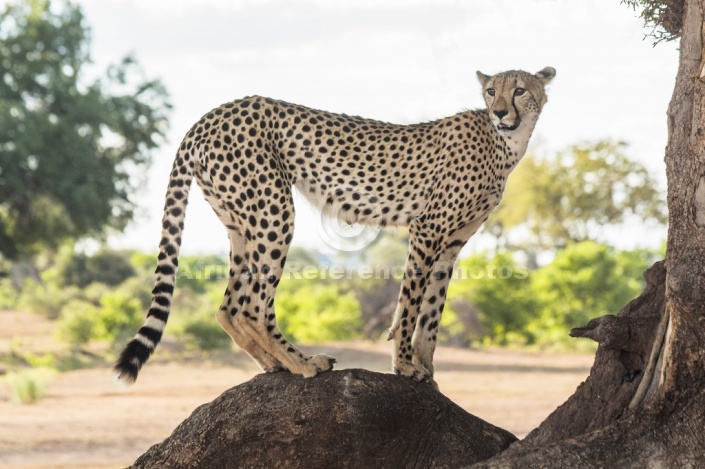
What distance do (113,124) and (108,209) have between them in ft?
6.85

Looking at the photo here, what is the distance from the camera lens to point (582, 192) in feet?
105

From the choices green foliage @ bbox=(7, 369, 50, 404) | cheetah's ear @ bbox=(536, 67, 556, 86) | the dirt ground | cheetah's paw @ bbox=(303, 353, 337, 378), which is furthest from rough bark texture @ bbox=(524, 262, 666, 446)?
green foliage @ bbox=(7, 369, 50, 404)

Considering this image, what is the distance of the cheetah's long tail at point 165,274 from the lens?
4.61m

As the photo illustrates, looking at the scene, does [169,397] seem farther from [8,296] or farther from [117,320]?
A: [8,296]

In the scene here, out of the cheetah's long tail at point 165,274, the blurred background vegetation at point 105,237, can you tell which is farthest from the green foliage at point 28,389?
the cheetah's long tail at point 165,274

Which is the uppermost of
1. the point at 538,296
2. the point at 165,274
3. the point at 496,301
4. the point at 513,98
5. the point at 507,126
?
the point at 513,98

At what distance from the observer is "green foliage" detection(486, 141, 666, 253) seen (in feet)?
105

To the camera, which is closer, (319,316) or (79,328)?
(79,328)

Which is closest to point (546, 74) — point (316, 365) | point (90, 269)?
point (316, 365)

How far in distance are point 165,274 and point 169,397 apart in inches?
408

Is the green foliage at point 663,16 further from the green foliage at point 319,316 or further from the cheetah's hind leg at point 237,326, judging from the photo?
the green foliage at point 319,316

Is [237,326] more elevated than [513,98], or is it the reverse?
[513,98]

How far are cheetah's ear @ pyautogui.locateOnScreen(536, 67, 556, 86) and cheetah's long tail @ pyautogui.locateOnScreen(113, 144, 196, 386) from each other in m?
2.15

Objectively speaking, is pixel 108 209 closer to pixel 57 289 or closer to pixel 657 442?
pixel 57 289
